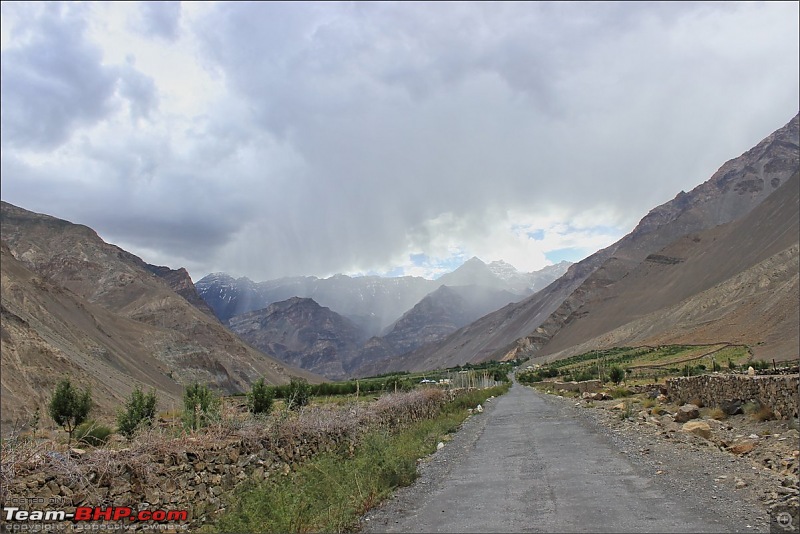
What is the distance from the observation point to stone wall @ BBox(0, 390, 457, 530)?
8.21 meters

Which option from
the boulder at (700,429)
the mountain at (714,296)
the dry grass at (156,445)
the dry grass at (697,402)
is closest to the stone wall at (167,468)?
the dry grass at (156,445)

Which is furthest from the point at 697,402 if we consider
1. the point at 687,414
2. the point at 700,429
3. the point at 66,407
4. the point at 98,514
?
the point at 66,407

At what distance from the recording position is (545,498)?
10398 mm

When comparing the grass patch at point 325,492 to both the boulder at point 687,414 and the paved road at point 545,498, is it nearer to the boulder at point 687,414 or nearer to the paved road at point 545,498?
the paved road at point 545,498

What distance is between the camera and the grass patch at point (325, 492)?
9148mm

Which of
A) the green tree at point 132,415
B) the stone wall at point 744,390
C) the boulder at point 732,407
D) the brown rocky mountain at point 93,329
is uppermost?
the brown rocky mountain at point 93,329

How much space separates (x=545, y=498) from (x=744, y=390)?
44.0ft

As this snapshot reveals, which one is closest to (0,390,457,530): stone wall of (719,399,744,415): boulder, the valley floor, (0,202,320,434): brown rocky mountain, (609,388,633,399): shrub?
the valley floor

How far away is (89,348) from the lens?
7869 centimetres

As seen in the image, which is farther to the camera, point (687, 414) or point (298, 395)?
point (298, 395)

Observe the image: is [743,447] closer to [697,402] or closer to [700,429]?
[700,429]

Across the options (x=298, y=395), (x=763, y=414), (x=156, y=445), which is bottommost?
(x=763, y=414)

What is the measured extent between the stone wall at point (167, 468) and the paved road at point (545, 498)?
3085 mm

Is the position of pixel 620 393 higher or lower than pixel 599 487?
lower
